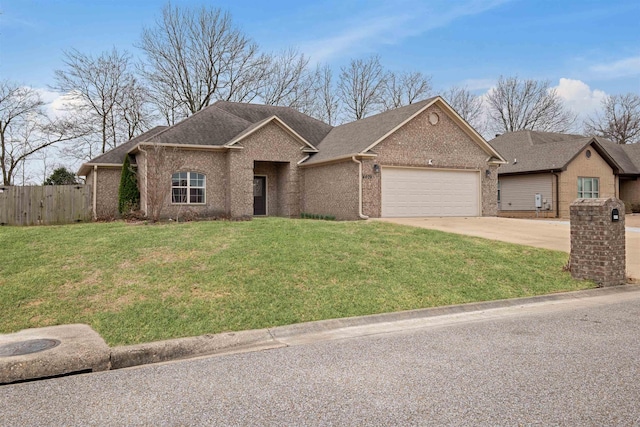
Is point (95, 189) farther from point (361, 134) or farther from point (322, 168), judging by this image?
point (361, 134)

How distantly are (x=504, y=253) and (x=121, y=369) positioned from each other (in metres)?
9.45

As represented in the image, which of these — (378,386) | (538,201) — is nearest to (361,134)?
(538,201)

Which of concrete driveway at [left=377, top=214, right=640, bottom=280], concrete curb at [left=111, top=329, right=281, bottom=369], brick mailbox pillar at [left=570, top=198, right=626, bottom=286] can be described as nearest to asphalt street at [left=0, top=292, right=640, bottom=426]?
concrete curb at [left=111, top=329, right=281, bottom=369]

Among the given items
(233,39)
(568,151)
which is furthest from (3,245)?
(233,39)

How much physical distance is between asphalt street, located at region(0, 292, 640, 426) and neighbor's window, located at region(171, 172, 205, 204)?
15.1 metres

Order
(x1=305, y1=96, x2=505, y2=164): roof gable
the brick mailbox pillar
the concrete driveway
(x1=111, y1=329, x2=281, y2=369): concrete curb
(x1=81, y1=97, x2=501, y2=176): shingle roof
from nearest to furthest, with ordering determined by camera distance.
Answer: (x1=111, y1=329, x2=281, y2=369): concrete curb
the brick mailbox pillar
the concrete driveway
(x1=305, y1=96, x2=505, y2=164): roof gable
(x1=81, y1=97, x2=501, y2=176): shingle roof

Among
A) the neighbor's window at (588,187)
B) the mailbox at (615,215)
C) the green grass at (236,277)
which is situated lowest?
the green grass at (236,277)

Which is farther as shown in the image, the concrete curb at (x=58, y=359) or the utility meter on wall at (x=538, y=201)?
the utility meter on wall at (x=538, y=201)

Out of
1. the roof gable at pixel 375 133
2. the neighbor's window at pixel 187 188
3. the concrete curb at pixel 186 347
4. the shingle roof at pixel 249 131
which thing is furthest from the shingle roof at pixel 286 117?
the concrete curb at pixel 186 347

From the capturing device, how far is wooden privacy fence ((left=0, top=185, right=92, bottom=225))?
1859cm

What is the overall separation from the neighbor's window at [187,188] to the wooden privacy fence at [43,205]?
11.8ft

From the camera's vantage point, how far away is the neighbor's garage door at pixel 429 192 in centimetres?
2050

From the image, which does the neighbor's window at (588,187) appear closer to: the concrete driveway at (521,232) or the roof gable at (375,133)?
the roof gable at (375,133)

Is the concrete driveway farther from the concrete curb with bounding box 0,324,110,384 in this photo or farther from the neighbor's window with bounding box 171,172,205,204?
the concrete curb with bounding box 0,324,110,384
